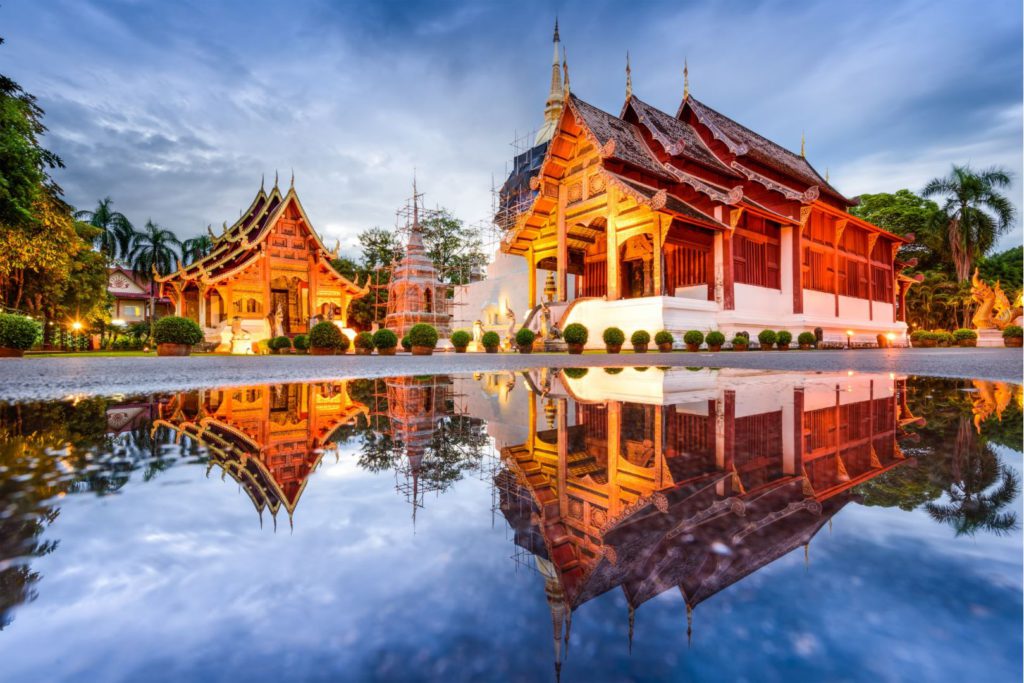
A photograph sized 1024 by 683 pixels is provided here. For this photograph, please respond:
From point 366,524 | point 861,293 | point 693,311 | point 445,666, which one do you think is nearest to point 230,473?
point 366,524

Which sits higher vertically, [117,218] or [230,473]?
[117,218]

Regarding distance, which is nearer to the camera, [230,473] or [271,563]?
[271,563]

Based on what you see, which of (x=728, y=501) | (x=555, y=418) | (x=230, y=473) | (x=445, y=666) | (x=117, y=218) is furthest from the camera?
(x=117, y=218)

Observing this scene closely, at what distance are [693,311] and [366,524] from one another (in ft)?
53.3

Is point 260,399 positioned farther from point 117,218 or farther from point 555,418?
point 117,218

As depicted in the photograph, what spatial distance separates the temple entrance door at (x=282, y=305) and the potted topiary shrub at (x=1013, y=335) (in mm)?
30633

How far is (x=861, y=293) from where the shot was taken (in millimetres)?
23672

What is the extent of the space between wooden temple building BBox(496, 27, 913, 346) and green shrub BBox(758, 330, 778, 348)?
1.00 m

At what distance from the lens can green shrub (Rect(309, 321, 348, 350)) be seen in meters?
13.2

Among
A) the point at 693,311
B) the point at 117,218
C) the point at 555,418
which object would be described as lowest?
the point at 555,418

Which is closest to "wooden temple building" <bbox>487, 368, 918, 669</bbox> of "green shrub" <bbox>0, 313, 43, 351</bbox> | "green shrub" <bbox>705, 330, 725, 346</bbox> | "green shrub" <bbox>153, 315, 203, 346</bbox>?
"green shrub" <bbox>153, 315, 203, 346</bbox>

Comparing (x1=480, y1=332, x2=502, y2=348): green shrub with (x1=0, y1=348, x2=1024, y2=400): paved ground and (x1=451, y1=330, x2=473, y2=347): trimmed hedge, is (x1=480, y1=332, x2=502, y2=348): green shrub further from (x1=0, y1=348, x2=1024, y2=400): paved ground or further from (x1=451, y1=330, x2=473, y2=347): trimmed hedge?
(x1=0, y1=348, x2=1024, y2=400): paved ground

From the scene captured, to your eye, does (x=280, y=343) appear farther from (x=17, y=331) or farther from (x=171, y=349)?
(x=17, y=331)

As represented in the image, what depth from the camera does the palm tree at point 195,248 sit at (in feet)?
133
